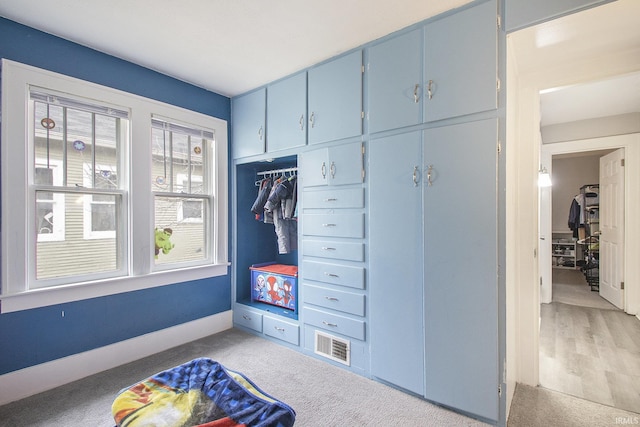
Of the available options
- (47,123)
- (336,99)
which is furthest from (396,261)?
(47,123)

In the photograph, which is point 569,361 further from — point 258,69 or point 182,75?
point 182,75

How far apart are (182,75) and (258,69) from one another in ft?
2.51

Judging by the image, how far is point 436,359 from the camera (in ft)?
6.32

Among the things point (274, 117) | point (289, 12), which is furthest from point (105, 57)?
point (289, 12)

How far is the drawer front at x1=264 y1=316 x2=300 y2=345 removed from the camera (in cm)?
274

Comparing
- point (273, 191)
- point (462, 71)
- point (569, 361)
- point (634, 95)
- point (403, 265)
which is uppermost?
point (634, 95)

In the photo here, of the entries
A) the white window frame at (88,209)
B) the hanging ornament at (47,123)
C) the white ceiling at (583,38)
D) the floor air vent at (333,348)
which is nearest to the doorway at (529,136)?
the white ceiling at (583,38)

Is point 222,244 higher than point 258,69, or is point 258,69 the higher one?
point 258,69

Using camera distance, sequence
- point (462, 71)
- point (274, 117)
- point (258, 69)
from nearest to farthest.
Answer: point (462, 71) < point (258, 69) < point (274, 117)

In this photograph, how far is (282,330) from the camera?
2.84 meters

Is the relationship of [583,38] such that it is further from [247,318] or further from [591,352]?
[247,318]

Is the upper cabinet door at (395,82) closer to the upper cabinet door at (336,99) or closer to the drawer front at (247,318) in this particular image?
the upper cabinet door at (336,99)

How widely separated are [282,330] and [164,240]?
1418mm

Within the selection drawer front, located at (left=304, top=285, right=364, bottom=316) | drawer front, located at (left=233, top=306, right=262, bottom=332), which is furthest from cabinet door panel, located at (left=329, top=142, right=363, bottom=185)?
drawer front, located at (left=233, top=306, right=262, bottom=332)
